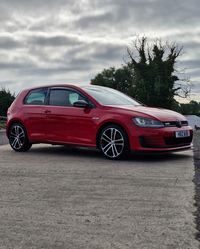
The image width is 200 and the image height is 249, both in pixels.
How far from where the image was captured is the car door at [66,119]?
755 centimetres

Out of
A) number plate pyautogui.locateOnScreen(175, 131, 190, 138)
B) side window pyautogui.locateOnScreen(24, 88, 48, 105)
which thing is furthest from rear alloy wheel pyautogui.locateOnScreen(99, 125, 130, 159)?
side window pyautogui.locateOnScreen(24, 88, 48, 105)

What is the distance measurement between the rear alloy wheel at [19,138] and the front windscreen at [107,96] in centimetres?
187

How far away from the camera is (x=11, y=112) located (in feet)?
29.7

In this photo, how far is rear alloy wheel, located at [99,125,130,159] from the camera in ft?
23.1

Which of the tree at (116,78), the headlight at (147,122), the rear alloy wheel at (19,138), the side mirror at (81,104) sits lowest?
Result: the rear alloy wheel at (19,138)

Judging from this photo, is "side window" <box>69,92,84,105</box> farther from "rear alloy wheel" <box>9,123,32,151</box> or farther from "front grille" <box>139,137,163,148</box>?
"front grille" <box>139,137,163,148</box>

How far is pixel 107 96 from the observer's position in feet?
26.4

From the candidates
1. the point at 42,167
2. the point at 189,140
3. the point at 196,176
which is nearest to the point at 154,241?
the point at 196,176

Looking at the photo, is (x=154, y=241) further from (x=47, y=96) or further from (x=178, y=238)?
(x=47, y=96)

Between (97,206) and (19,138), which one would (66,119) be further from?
(97,206)

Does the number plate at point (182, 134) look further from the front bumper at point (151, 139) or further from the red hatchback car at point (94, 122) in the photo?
the front bumper at point (151, 139)

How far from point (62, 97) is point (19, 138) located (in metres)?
1.57

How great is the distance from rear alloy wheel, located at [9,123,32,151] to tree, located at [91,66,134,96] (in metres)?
65.4

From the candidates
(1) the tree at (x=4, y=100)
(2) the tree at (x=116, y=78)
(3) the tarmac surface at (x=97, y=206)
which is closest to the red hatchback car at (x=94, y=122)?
(3) the tarmac surface at (x=97, y=206)
